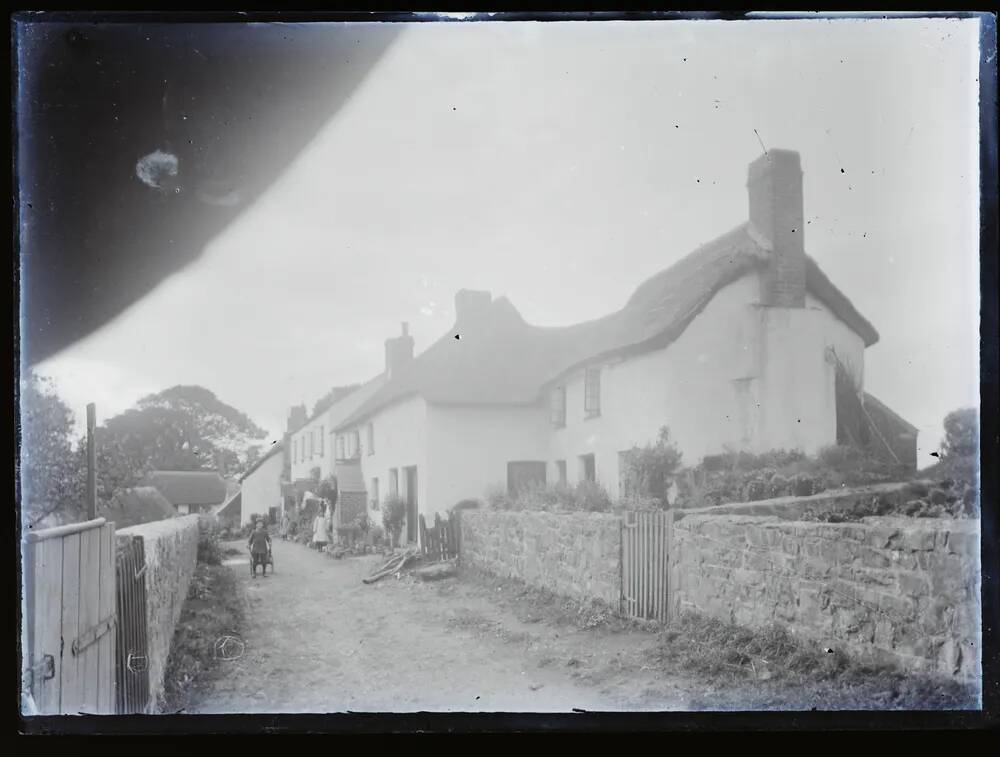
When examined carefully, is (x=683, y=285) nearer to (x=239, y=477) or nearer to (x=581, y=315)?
(x=581, y=315)

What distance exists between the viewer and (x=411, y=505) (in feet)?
17.4

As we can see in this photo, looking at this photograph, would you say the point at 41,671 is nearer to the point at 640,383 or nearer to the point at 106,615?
the point at 106,615

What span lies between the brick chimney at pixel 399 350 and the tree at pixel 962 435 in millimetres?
2940

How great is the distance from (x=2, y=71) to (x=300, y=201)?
1648 mm

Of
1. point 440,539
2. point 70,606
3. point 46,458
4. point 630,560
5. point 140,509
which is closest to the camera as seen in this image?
point 70,606

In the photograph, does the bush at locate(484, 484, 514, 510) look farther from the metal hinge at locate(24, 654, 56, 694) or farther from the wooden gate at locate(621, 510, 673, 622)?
the metal hinge at locate(24, 654, 56, 694)

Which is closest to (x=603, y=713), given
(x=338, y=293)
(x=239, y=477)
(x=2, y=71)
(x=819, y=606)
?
(x=819, y=606)

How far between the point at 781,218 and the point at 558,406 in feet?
5.25

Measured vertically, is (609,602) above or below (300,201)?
below

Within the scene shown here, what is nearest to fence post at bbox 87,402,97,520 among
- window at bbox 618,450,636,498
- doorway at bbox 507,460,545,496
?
doorway at bbox 507,460,545,496

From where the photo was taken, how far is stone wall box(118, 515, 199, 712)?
15.7 ft

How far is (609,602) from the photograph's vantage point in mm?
5184

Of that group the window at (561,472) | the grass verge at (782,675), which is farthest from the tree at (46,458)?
the grass verge at (782,675)

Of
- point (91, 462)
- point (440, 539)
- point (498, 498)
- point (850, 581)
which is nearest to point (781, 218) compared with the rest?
point (850, 581)
